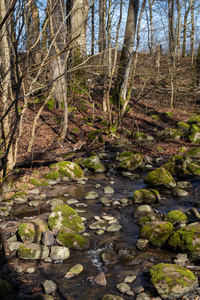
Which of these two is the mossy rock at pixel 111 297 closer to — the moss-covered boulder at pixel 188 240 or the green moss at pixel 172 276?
the green moss at pixel 172 276

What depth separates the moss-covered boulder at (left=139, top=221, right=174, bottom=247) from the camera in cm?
A: 471

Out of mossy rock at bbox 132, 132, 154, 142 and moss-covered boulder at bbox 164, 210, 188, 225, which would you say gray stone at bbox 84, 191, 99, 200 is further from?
mossy rock at bbox 132, 132, 154, 142

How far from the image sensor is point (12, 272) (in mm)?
3895

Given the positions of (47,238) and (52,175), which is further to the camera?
(52,175)

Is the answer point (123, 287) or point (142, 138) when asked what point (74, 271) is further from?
point (142, 138)

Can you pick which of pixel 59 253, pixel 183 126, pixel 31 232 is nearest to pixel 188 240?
pixel 59 253

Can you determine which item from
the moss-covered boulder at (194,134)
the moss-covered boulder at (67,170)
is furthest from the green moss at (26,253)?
the moss-covered boulder at (194,134)

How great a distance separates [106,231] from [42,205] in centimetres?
188

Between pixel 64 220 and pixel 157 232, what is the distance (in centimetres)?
178

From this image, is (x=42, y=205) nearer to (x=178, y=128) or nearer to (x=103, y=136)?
(x=103, y=136)

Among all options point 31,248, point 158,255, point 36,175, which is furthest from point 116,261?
point 36,175

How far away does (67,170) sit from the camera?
27.4 feet

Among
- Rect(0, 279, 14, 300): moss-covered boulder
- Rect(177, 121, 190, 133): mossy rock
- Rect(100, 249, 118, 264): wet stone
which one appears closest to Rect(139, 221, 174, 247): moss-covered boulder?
Rect(100, 249, 118, 264): wet stone

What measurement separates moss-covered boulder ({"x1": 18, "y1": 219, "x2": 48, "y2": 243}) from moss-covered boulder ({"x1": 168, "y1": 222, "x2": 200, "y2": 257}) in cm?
233
